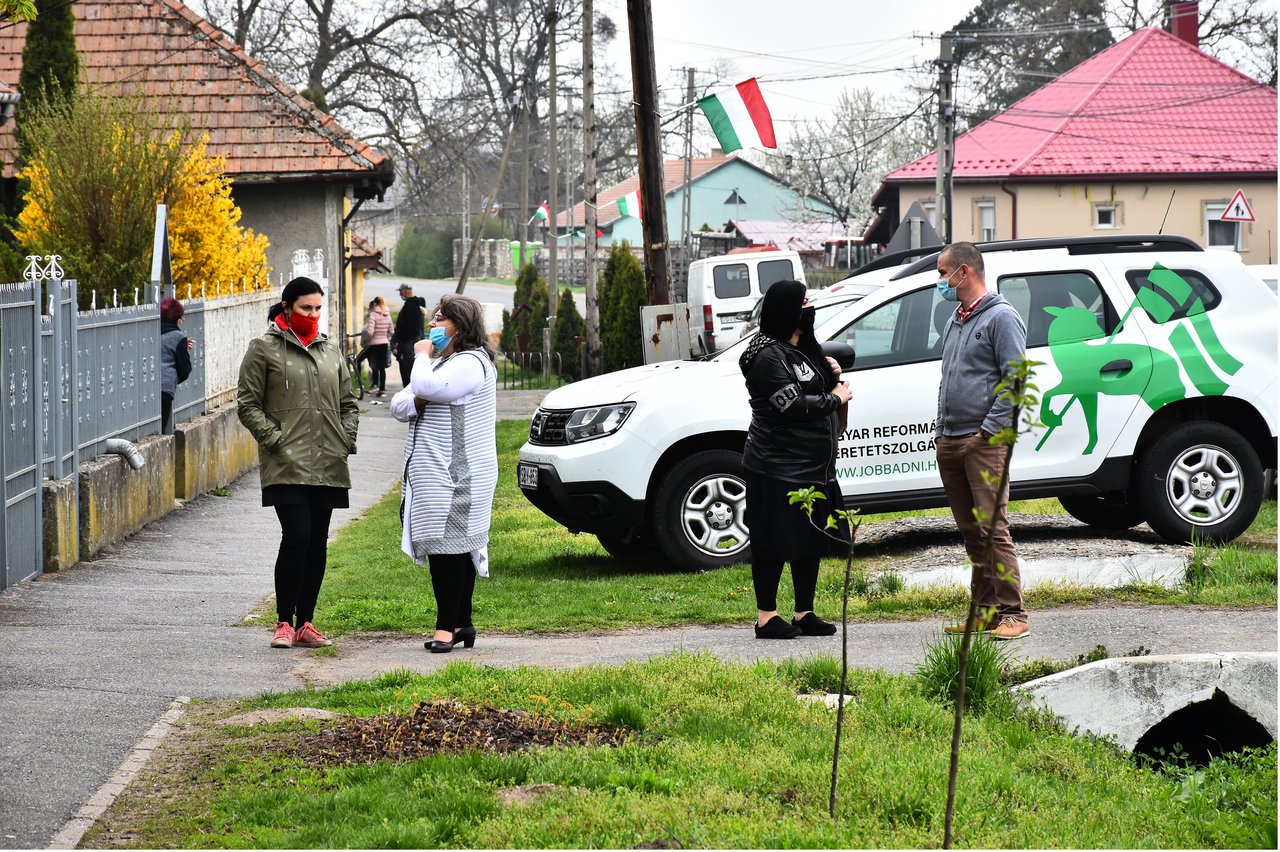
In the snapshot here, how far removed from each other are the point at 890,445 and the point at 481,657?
345 cm

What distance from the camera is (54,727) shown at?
6.08m

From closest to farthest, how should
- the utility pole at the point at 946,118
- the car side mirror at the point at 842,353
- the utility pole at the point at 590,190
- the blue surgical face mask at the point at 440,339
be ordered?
the blue surgical face mask at the point at 440,339 → the car side mirror at the point at 842,353 → the utility pole at the point at 590,190 → the utility pole at the point at 946,118

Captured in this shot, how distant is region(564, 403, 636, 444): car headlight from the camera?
9.88 metres

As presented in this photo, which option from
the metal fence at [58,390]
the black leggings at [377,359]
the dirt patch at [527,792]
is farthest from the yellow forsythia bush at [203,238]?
the dirt patch at [527,792]

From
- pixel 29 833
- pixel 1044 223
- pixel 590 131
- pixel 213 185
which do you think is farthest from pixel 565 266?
pixel 29 833

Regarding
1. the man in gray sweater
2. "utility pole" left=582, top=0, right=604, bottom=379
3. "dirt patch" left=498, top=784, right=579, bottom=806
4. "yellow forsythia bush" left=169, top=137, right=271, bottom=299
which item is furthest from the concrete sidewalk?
"utility pole" left=582, top=0, right=604, bottom=379

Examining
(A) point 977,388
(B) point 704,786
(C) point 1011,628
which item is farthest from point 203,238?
(B) point 704,786

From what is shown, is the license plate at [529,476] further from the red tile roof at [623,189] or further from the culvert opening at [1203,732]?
the red tile roof at [623,189]

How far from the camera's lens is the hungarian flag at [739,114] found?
20.9 m

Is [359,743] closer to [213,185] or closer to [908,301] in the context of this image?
[908,301]

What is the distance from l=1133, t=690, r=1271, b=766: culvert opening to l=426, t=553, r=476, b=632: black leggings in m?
3.24

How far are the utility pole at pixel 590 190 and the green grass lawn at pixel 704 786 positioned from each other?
20.8 m

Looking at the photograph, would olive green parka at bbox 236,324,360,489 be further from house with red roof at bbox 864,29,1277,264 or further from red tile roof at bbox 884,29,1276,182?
red tile roof at bbox 884,29,1276,182

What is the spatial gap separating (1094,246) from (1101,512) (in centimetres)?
216
